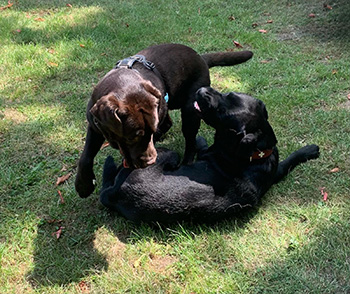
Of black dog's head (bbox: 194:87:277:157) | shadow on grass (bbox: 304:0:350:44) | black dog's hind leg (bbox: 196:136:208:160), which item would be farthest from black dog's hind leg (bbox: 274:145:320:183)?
shadow on grass (bbox: 304:0:350:44)

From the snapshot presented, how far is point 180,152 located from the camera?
12.5ft

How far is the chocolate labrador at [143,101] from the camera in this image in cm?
253

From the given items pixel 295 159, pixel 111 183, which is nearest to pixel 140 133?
pixel 111 183

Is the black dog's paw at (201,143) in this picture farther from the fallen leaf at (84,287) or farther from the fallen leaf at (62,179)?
the fallen leaf at (84,287)

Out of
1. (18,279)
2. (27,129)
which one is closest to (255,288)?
(18,279)

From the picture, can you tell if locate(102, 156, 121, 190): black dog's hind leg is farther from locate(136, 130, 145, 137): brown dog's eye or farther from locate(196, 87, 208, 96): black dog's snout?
locate(196, 87, 208, 96): black dog's snout

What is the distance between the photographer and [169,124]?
12.9ft

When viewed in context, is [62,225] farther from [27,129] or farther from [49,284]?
[27,129]

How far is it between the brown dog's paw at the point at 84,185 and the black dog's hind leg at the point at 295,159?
1.61 meters

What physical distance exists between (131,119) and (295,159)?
174cm

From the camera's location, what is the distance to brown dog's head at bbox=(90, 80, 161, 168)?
245cm

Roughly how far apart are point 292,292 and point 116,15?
6166mm

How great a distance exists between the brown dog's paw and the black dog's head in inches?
45.1

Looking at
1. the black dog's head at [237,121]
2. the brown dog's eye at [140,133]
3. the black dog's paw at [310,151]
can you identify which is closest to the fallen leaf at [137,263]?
the brown dog's eye at [140,133]
